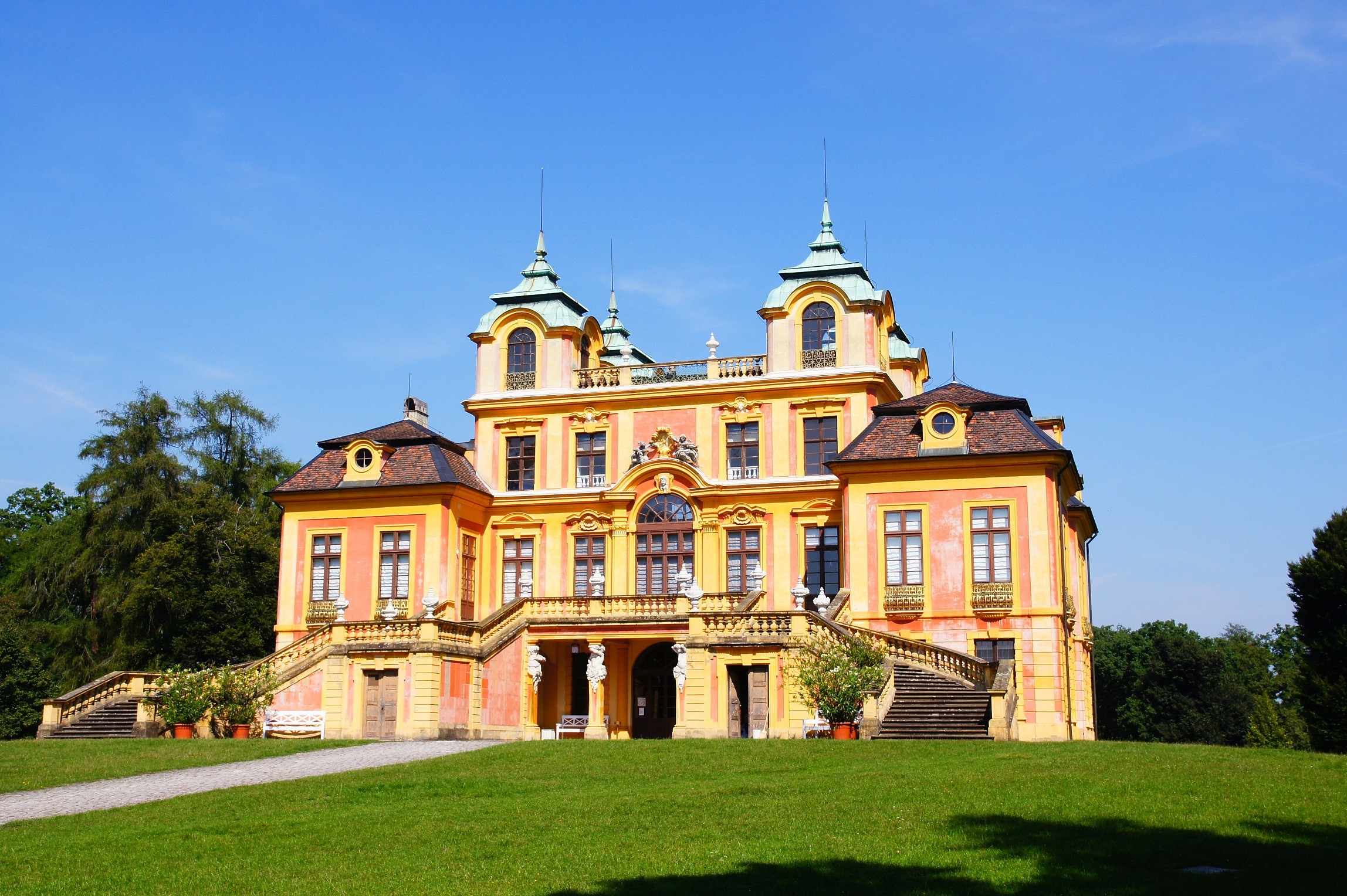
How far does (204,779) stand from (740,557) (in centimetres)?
1884

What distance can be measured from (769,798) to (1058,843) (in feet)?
16.2

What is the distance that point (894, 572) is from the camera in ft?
118

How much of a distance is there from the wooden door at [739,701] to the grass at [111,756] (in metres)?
8.58

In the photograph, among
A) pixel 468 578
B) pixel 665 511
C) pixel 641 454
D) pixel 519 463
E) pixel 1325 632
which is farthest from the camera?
pixel 1325 632

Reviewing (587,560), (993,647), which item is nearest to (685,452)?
(587,560)

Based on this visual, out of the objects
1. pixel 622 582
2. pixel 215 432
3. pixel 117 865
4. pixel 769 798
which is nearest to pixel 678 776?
pixel 769 798

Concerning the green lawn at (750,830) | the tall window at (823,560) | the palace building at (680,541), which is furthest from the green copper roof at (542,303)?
the green lawn at (750,830)

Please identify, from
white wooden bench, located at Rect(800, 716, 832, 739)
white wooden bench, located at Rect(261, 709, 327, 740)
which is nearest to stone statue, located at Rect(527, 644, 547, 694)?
white wooden bench, located at Rect(261, 709, 327, 740)

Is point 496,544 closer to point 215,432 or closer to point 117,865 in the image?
point 215,432

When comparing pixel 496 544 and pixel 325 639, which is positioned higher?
pixel 496 544

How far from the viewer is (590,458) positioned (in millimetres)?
42031

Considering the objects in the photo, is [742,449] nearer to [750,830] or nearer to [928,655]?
[928,655]

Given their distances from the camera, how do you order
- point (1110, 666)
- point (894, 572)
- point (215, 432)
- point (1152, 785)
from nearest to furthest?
point (1152, 785) < point (894, 572) < point (215, 432) < point (1110, 666)

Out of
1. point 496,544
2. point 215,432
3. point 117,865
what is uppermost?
point 215,432
